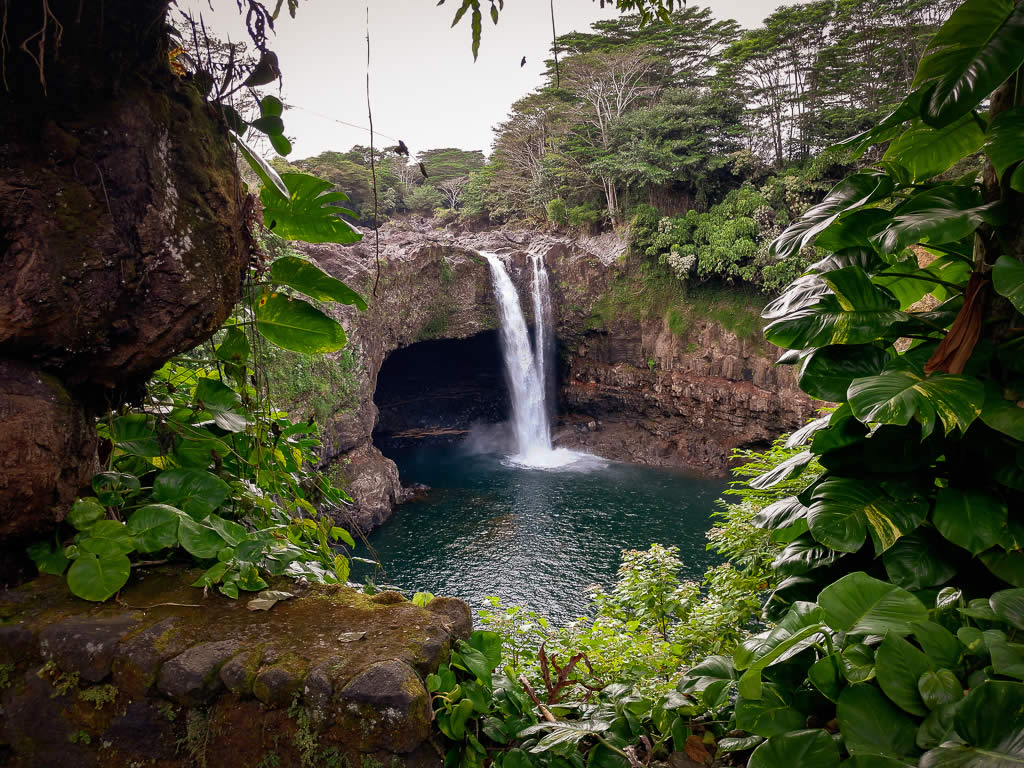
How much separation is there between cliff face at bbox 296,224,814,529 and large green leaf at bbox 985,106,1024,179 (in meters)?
12.0

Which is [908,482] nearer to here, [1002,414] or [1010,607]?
[1002,414]

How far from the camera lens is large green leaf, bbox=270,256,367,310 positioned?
1.95m

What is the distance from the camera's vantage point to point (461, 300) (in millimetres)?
16859

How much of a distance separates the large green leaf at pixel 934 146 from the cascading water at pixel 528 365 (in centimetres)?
1585

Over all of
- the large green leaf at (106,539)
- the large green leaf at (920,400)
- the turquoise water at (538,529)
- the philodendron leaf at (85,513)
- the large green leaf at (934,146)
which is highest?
the large green leaf at (934,146)

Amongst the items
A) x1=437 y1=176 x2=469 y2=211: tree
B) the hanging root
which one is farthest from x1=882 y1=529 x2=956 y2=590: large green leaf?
x1=437 y1=176 x2=469 y2=211: tree

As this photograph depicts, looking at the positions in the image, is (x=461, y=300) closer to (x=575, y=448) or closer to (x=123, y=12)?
(x=575, y=448)

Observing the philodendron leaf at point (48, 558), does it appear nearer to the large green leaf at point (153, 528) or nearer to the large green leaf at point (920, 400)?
the large green leaf at point (153, 528)

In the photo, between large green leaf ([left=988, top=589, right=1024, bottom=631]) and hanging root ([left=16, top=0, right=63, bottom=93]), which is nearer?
large green leaf ([left=988, top=589, right=1024, bottom=631])

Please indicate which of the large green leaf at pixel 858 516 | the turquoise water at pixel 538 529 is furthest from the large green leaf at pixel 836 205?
the turquoise water at pixel 538 529

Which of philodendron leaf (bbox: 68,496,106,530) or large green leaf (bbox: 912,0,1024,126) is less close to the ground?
large green leaf (bbox: 912,0,1024,126)

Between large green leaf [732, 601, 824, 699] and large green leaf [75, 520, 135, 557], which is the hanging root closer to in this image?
large green leaf [75, 520, 135, 557]

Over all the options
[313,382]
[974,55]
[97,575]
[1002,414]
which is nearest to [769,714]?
[1002,414]

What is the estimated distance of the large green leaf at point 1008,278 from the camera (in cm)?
123
